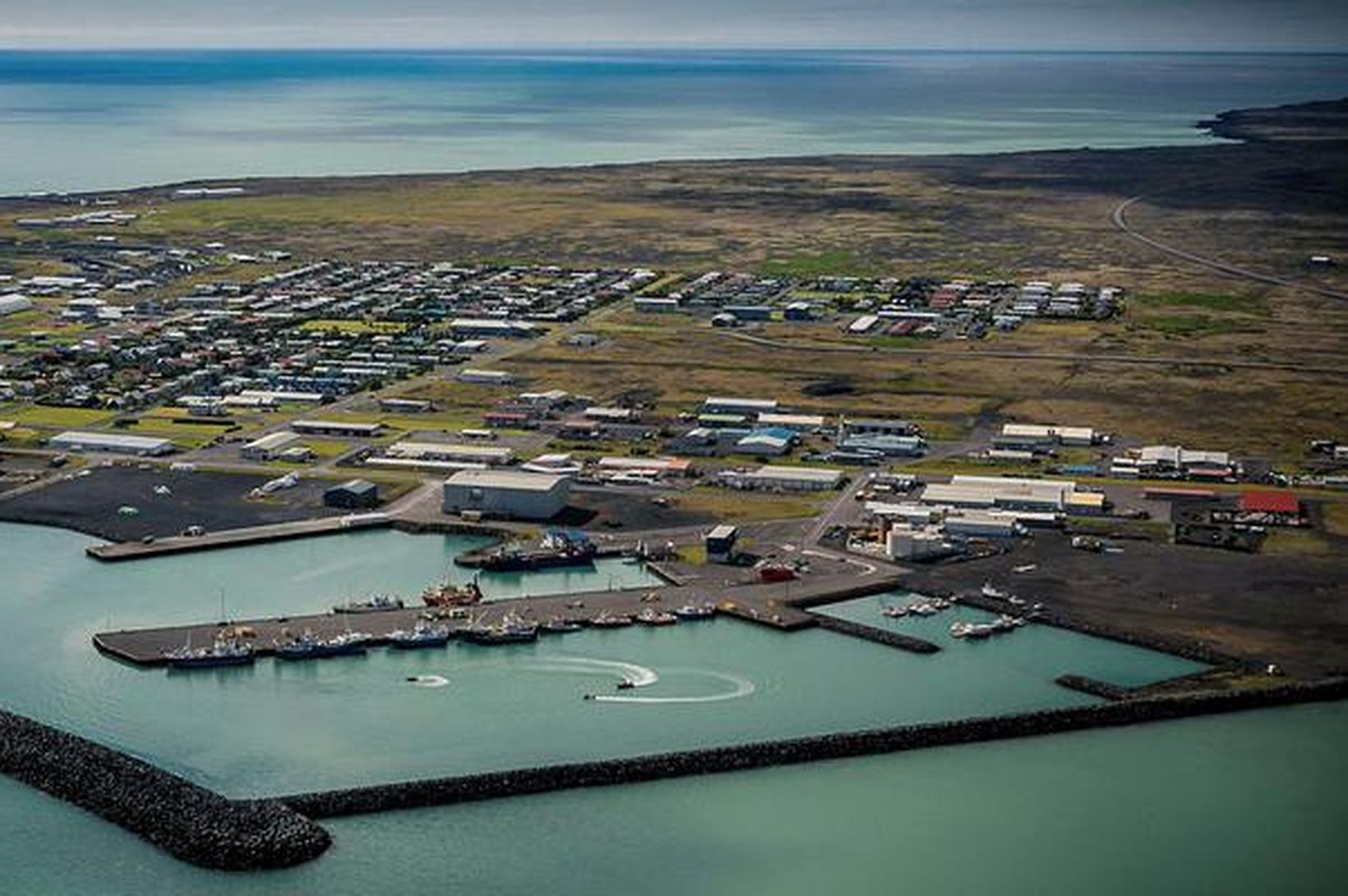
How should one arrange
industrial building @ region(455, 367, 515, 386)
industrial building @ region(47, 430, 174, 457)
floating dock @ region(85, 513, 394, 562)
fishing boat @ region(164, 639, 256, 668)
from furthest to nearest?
industrial building @ region(455, 367, 515, 386) < industrial building @ region(47, 430, 174, 457) < floating dock @ region(85, 513, 394, 562) < fishing boat @ region(164, 639, 256, 668)

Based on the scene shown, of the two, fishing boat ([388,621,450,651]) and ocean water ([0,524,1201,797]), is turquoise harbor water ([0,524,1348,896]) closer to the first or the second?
ocean water ([0,524,1201,797])

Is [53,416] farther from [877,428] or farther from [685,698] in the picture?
[685,698]

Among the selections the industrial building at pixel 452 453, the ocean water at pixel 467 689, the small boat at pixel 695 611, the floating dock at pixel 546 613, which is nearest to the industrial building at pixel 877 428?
the industrial building at pixel 452 453

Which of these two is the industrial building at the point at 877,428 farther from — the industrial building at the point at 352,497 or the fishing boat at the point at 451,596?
the fishing boat at the point at 451,596

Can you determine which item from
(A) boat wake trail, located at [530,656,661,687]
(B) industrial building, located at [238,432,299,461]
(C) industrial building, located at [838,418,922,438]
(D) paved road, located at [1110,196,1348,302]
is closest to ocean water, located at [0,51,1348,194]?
(D) paved road, located at [1110,196,1348,302]

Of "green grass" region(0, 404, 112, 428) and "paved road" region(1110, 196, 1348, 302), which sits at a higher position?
→ "paved road" region(1110, 196, 1348, 302)

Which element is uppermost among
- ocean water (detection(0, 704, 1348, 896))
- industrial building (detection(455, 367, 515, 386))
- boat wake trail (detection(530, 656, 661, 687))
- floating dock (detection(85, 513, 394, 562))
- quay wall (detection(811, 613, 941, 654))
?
industrial building (detection(455, 367, 515, 386))

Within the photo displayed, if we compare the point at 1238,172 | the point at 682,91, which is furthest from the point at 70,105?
the point at 1238,172
